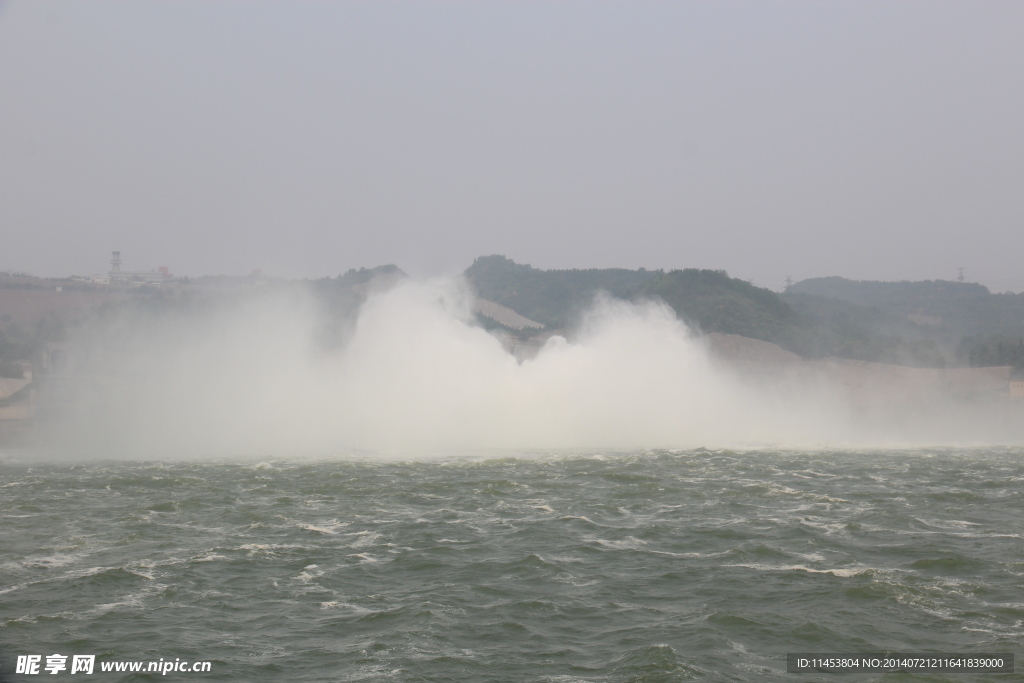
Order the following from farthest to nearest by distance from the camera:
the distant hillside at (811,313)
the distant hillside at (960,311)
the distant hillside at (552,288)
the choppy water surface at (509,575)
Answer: the distant hillside at (552,288) < the distant hillside at (960,311) < the distant hillside at (811,313) < the choppy water surface at (509,575)

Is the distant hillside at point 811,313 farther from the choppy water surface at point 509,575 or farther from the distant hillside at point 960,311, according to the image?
the choppy water surface at point 509,575

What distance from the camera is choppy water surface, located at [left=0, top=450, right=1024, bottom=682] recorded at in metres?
12.5

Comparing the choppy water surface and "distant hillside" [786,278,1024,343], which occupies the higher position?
"distant hillside" [786,278,1024,343]

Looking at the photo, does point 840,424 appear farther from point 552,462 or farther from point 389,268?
point 389,268

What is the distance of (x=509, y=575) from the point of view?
16.4 meters

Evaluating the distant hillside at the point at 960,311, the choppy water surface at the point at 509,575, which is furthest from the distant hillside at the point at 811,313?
the choppy water surface at the point at 509,575

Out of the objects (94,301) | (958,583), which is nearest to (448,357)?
(958,583)

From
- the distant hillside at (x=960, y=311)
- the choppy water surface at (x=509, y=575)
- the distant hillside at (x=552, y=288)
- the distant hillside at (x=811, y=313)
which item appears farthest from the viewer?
the distant hillside at (x=552, y=288)

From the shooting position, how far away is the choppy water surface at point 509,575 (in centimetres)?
1246

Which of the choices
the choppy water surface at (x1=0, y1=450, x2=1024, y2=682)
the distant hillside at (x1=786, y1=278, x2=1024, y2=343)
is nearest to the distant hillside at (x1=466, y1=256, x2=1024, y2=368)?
the distant hillside at (x1=786, y1=278, x2=1024, y2=343)

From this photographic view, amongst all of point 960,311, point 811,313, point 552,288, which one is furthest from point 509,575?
point 960,311

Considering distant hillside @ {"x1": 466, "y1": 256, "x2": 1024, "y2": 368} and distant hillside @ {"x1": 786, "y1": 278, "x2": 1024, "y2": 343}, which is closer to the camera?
distant hillside @ {"x1": 466, "y1": 256, "x2": 1024, "y2": 368}

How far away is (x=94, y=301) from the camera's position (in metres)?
93.4

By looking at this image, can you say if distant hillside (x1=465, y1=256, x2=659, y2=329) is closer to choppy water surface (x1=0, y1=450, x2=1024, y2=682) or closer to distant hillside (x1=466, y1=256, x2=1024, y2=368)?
distant hillside (x1=466, y1=256, x2=1024, y2=368)
